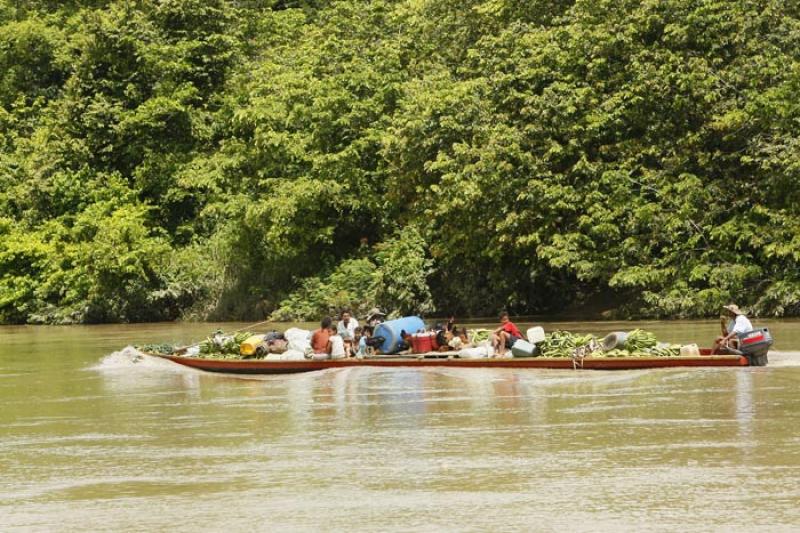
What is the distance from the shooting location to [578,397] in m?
17.8

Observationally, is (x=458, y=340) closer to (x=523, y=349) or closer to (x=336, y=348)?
(x=523, y=349)

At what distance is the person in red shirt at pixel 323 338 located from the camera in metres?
22.5

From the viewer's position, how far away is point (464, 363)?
2112 centimetres

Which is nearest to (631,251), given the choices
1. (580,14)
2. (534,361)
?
(580,14)

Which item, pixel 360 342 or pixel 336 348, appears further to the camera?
pixel 360 342

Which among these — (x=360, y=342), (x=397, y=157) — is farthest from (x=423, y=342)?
(x=397, y=157)

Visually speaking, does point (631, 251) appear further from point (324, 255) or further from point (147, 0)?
point (147, 0)

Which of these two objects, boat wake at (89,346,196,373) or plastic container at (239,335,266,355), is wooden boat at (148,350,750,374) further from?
plastic container at (239,335,266,355)

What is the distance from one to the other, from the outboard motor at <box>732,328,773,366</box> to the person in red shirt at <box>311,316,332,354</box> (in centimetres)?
688

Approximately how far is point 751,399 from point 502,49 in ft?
65.0

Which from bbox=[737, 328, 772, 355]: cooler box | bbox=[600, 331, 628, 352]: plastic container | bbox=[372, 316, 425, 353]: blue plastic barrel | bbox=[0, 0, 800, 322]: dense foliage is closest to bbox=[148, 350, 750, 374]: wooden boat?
bbox=[737, 328, 772, 355]: cooler box

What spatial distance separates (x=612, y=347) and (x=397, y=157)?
16128 mm

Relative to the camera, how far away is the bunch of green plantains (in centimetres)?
2036

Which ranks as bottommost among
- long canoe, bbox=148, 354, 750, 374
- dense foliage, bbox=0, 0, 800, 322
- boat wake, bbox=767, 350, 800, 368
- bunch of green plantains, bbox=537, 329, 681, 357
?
boat wake, bbox=767, 350, 800, 368
